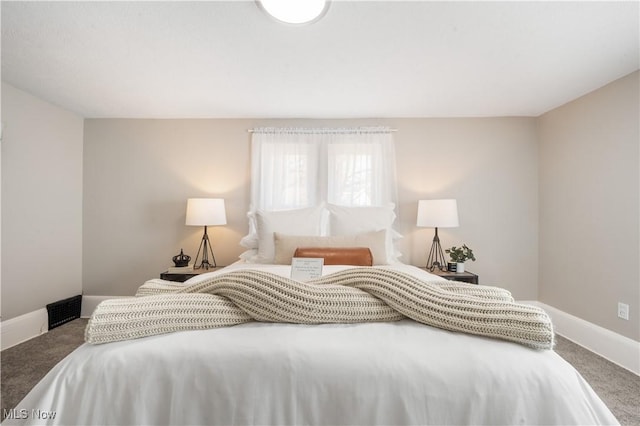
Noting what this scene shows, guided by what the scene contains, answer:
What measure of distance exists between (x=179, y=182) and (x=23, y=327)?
1.84 metres

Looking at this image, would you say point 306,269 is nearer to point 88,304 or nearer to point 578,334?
point 578,334

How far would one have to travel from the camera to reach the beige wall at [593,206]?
2191mm

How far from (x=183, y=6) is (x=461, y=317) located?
6.43ft

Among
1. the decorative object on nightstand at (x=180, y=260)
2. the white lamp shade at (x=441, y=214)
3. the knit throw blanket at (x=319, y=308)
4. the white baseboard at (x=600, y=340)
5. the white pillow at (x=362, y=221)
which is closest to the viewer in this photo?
the knit throw blanket at (x=319, y=308)

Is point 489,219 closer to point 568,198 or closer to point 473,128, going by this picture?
point 568,198

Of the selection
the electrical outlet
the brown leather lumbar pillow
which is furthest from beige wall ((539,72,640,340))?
the brown leather lumbar pillow

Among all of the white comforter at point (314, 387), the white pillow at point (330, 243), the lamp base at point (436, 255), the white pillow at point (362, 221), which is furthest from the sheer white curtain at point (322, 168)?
the white comforter at point (314, 387)

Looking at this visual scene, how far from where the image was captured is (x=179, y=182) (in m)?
3.27

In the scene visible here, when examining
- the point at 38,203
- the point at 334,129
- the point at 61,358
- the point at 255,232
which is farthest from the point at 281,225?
the point at 38,203

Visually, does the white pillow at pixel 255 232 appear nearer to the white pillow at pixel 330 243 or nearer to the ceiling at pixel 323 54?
the white pillow at pixel 330 243

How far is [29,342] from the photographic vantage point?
2.48 m

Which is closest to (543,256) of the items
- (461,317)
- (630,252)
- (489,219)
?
(489,219)

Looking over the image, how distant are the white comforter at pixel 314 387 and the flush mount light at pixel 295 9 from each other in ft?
5.31

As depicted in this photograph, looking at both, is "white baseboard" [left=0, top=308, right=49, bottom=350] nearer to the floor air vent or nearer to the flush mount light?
the floor air vent
